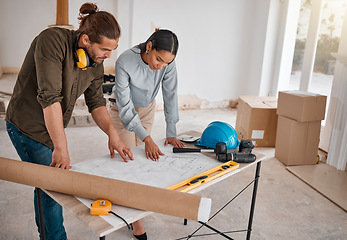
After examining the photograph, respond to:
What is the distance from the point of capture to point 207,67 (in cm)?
527

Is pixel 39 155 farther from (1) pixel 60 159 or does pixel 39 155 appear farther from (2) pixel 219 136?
(2) pixel 219 136

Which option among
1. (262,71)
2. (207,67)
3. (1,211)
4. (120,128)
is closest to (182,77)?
(207,67)

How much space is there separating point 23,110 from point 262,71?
13.7ft

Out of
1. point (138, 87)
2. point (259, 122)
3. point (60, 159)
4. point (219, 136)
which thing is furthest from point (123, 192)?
point (259, 122)

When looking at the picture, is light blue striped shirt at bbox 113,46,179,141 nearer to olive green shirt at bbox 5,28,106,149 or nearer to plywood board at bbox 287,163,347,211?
olive green shirt at bbox 5,28,106,149

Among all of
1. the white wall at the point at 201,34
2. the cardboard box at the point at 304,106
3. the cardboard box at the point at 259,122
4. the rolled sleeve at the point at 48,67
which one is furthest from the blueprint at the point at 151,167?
A: the white wall at the point at 201,34

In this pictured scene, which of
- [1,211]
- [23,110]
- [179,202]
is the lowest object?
[1,211]

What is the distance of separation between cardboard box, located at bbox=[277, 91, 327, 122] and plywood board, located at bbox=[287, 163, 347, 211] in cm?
51

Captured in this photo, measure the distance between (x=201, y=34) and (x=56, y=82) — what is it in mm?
4044

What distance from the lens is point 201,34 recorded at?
16.6 feet

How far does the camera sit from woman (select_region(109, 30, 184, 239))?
1.68 m

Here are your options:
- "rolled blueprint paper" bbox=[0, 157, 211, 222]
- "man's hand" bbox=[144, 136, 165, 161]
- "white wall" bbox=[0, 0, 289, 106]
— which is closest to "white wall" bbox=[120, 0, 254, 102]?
"white wall" bbox=[0, 0, 289, 106]

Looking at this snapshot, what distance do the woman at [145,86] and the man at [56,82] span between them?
0.20 metres

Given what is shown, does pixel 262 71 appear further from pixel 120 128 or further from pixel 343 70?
pixel 120 128
